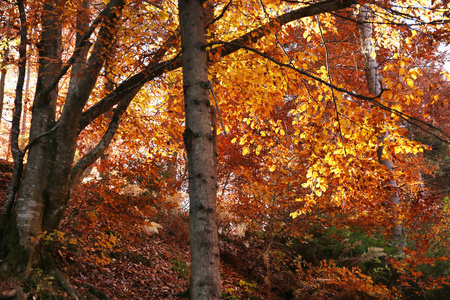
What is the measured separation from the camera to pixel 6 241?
12.3 feet

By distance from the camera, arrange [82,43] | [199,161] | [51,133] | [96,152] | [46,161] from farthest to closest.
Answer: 1. [96,152]
2. [82,43]
3. [51,133]
4. [46,161]
5. [199,161]

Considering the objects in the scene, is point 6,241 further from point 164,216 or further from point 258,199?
point 164,216

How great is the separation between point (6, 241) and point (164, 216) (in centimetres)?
564

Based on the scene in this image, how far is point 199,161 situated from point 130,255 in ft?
16.8

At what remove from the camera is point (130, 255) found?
6.54 meters

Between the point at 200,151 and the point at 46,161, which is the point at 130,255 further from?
the point at 200,151

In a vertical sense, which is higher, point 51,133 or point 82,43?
point 82,43

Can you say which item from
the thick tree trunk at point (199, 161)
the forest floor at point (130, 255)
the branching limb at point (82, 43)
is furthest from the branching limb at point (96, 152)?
the thick tree trunk at point (199, 161)

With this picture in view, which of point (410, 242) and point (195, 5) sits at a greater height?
point (195, 5)

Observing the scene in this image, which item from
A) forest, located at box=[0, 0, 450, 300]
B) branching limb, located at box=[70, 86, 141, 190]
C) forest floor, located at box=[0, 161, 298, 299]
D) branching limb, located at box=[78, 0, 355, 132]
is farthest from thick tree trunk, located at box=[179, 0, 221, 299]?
forest floor, located at box=[0, 161, 298, 299]

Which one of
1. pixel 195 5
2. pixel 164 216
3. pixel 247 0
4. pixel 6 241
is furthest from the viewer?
pixel 164 216

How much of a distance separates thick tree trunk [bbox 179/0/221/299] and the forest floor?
252 centimetres

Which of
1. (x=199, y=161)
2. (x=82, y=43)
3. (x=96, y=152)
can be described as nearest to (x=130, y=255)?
(x=96, y=152)

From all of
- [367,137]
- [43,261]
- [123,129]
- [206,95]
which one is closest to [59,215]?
[43,261]
